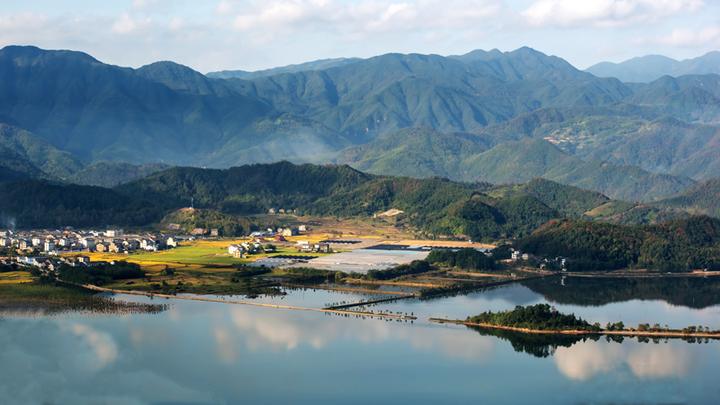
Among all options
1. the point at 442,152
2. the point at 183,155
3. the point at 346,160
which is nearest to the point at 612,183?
the point at 442,152

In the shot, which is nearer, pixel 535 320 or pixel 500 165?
pixel 535 320

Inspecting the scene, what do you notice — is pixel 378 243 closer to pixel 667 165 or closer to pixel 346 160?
pixel 346 160

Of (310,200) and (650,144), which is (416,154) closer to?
(650,144)

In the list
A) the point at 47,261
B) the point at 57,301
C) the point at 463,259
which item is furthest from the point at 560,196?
the point at 57,301

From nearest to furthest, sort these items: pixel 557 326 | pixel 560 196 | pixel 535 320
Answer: pixel 557 326 → pixel 535 320 → pixel 560 196

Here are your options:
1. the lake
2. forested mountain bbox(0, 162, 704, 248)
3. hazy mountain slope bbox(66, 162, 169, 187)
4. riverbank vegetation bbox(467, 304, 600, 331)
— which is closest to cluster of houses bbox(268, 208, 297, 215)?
forested mountain bbox(0, 162, 704, 248)

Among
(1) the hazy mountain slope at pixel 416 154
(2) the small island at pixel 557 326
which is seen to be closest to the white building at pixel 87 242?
(2) the small island at pixel 557 326
